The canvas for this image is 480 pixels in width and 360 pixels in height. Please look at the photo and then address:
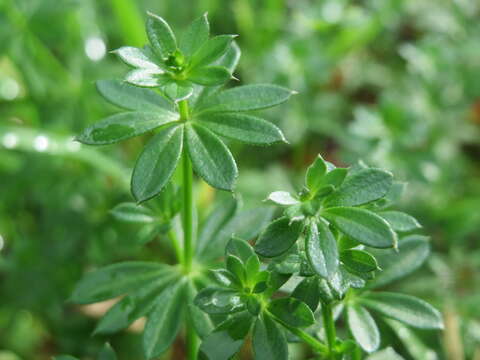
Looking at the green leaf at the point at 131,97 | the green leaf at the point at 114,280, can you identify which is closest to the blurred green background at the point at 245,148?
the green leaf at the point at 114,280

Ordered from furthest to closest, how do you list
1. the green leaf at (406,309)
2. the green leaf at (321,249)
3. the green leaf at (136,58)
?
the green leaf at (406,309) → the green leaf at (136,58) → the green leaf at (321,249)

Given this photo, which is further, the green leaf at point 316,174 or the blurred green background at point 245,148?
the blurred green background at point 245,148

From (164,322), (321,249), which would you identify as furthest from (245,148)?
(321,249)

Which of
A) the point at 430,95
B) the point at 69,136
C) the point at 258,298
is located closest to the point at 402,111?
the point at 430,95

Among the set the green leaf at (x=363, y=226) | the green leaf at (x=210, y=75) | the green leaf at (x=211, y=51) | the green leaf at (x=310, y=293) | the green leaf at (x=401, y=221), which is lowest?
the green leaf at (x=310, y=293)

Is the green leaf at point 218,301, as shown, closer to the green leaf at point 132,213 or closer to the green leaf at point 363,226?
the green leaf at point 363,226

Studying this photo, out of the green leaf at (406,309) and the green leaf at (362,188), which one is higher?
the green leaf at (362,188)

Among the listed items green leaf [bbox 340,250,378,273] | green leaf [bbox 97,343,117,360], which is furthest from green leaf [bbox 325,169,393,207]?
green leaf [bbox 97,343,117,360]

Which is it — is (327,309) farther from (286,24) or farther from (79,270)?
(286,24)
